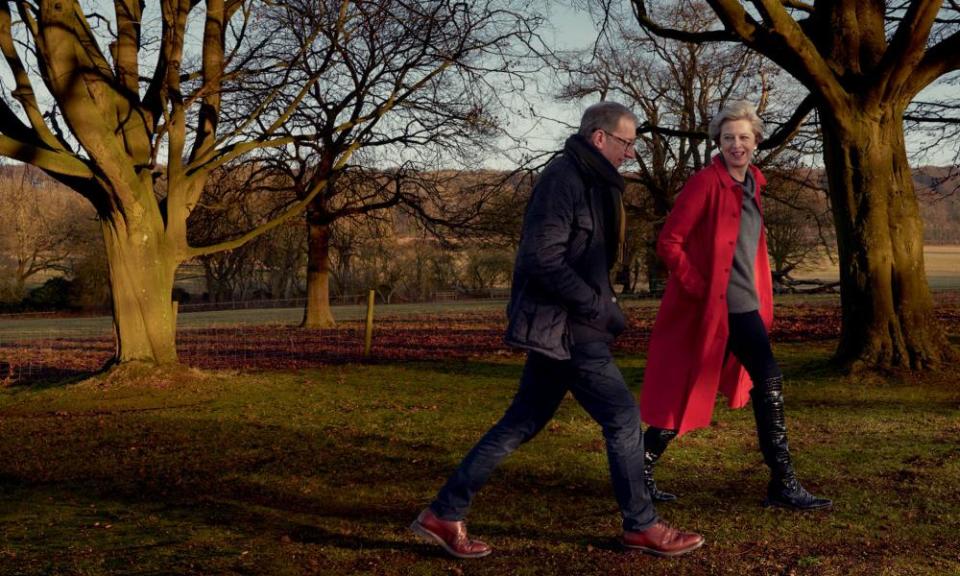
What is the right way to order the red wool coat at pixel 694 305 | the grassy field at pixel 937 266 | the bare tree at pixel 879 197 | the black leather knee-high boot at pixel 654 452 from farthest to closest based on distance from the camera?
the grassy field at pixel 937 266
the bare tree at pixel 879 197
the black leather knee-high boot at pixel 654 452
the red wool coat at pixel 694 305

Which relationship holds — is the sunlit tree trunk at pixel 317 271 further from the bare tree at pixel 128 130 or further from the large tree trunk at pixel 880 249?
the large tree trunk at pixel 880 249

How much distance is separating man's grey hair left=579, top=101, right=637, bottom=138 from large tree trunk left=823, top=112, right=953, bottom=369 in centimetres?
705

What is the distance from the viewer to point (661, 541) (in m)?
3.97

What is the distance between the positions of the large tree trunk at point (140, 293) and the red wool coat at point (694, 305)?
28.2ft

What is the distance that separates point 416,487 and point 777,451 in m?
2.27

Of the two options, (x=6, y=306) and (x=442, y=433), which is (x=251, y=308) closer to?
(x=6, y=306)

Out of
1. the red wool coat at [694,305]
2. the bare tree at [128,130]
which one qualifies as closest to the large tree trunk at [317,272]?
the bare tree at [128,130]

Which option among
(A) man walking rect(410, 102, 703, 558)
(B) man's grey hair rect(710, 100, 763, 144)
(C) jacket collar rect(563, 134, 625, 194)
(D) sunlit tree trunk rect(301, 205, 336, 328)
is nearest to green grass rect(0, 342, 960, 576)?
(A) man walking rect(410, 102, 703, 558)

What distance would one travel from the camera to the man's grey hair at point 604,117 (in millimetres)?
3971

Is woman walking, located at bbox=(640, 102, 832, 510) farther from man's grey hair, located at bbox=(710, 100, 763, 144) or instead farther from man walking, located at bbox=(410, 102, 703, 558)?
man walking, located at bbox=(410, 102, 703, 558)

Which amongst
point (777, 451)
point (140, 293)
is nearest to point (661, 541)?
point (777, 451)

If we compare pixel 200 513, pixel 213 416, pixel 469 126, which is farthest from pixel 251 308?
pixel 200 513

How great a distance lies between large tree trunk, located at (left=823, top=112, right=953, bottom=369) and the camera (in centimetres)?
1005

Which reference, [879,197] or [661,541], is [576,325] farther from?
[879,197]
